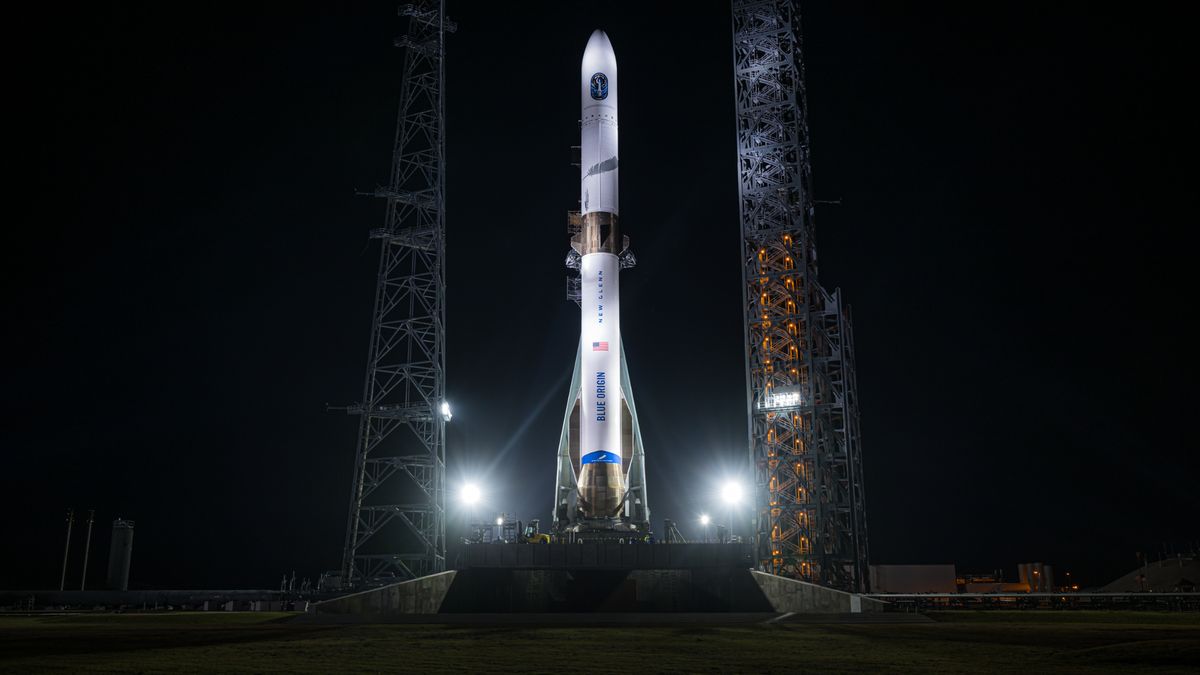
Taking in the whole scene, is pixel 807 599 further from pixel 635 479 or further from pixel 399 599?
pixel 399 599

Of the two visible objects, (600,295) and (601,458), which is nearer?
(601,458)

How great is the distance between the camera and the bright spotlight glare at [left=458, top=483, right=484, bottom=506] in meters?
37.1

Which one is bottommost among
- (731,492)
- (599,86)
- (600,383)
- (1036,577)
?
(1036,577)

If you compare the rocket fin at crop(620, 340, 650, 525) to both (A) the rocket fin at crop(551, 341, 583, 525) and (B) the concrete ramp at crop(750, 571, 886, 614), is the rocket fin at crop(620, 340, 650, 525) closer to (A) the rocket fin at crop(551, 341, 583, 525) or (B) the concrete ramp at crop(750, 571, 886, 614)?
(A) the rocket fin at crop(551, 341, 583, 525)

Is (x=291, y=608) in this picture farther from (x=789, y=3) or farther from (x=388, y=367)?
(x=789, y=3)

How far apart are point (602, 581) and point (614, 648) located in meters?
15.1

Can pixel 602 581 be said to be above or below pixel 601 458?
below

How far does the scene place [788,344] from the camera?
48.8 metres

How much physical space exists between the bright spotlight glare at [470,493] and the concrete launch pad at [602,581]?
18.7 ft

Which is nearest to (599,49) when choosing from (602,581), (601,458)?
(601,458)

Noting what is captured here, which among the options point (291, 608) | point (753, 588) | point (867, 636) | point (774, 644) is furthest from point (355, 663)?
A: point (291, 608)

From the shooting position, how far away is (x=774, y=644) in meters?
17.0

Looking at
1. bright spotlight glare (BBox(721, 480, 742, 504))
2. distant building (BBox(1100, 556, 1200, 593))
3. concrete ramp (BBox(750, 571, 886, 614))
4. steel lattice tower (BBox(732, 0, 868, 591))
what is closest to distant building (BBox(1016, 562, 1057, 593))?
distant building (BBox(1100, 556, 1200, 593))

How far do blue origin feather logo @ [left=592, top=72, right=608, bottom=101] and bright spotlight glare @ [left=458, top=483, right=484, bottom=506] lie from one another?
16.2 metres
